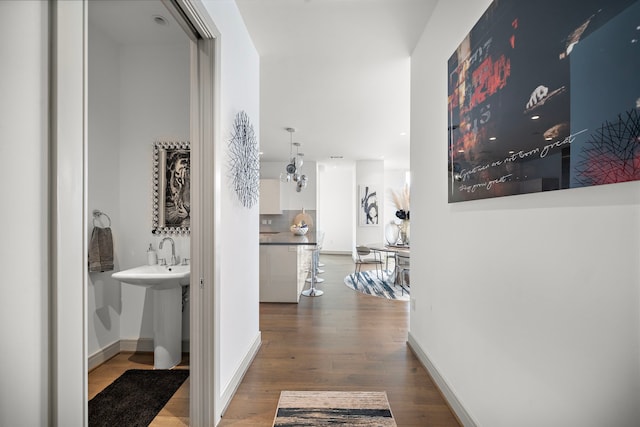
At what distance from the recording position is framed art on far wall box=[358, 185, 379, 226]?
26.1ft

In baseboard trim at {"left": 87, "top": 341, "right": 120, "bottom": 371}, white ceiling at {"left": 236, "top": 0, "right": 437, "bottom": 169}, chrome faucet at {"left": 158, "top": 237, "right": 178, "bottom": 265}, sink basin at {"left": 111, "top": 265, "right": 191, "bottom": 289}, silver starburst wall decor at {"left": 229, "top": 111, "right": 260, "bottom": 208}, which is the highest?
white ceiling at {"left": 236, "top": 0, "right": 437, "bottom": 169}

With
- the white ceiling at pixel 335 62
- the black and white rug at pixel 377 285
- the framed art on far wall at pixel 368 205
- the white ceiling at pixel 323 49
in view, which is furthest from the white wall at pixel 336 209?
the white ceiling at pixel 323 49

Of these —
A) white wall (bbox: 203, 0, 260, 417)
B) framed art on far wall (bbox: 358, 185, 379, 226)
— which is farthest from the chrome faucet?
framed art on far wall (bbox: 358, 185, 379, 226)

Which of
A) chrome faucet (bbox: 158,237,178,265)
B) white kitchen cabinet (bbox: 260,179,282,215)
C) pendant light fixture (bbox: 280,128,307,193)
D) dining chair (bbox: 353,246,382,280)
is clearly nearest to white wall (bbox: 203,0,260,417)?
chrome faucet (bbox: 158,237,178,265)

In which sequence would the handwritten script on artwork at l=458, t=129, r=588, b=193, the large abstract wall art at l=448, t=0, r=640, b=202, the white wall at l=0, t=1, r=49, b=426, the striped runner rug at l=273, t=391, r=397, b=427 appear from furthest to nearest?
the striped runner rug at l=273, t=391, r=397, b=427, the handwritten script on artwork at l=458, t=129, r=588, b=193, the large abstract wall art at l=448, t=0, r=640, b=202, the white wall at l=0, t=1, r=49, b=426

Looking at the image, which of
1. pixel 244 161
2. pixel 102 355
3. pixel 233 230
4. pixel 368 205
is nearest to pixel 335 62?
pixel 244 161

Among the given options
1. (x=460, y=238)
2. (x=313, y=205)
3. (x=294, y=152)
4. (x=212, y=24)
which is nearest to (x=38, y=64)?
(x=212, y=24)

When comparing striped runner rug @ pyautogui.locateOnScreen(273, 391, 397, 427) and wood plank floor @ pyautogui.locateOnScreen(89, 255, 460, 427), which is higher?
striped runner rug @ pyautogui.locateOnScreen(273, 391, 397, 427)

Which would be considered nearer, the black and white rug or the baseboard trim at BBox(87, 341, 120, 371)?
the baseboard trim at BBox(87, 341, 120, 371)

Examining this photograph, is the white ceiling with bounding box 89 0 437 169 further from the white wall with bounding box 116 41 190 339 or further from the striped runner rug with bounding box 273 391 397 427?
the striped runner rug with bounding box 273 391 397 427

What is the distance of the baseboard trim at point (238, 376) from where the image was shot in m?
1.86

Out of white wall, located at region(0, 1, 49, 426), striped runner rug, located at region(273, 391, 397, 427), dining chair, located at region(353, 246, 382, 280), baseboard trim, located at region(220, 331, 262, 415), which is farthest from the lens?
dining chair, located at region(353, 246, 382, 280)

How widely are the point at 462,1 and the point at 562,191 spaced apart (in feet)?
4.63

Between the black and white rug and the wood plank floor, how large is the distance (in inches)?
29.7
